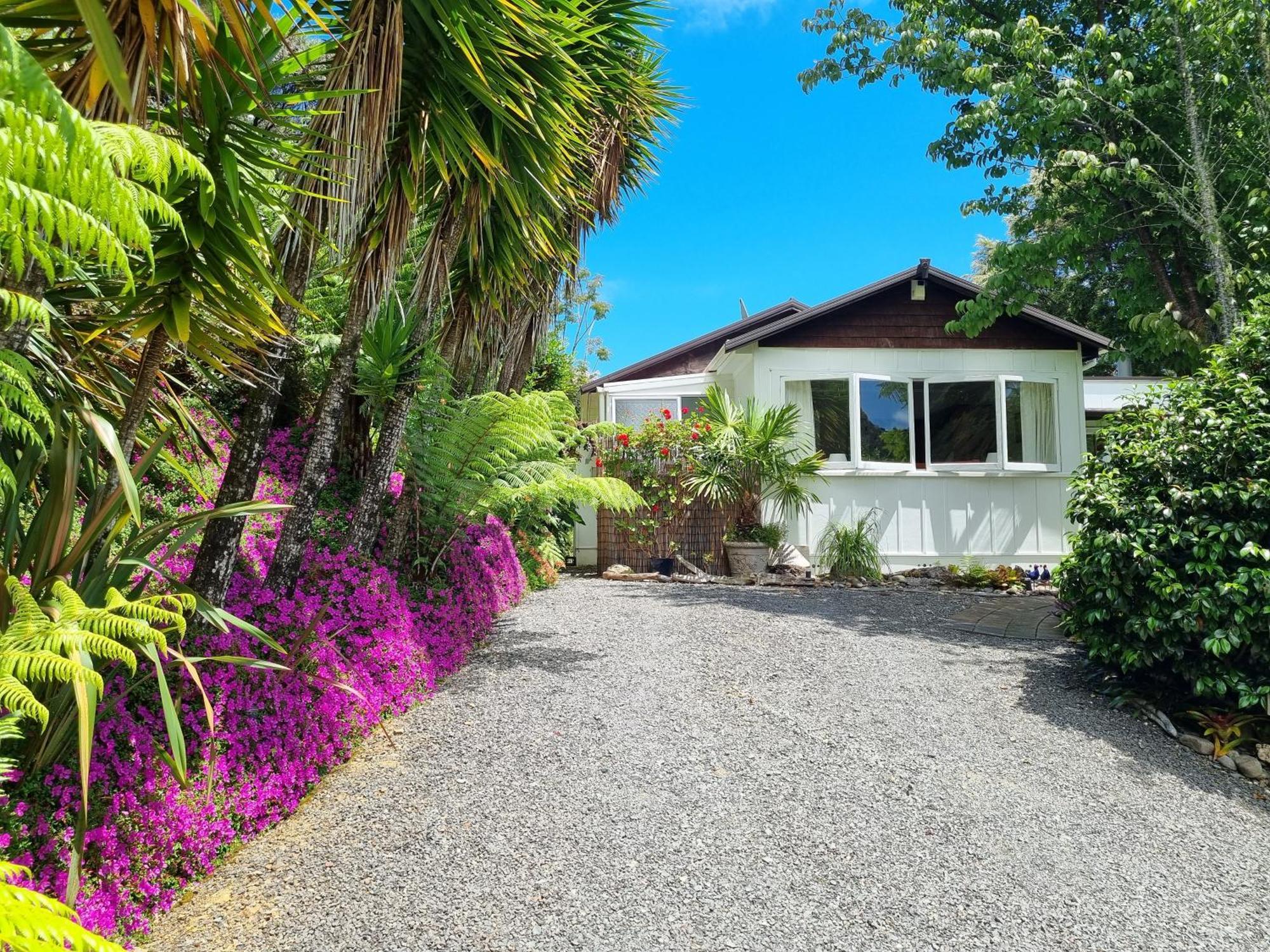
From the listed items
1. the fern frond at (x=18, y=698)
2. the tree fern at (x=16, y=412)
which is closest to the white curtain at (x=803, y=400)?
the tree fern at (x=16, y=412)

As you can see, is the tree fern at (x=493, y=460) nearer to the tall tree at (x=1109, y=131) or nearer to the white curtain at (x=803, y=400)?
the white curtain at (x=803, y=400)

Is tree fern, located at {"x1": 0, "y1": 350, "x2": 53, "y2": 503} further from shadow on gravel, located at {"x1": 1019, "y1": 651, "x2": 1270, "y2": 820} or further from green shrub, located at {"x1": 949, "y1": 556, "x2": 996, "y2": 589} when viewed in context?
green shrub, located at {"x1": 949, "y1": 556, "x2": 996, "y2": 589}

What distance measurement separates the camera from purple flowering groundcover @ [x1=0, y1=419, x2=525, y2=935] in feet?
7.91

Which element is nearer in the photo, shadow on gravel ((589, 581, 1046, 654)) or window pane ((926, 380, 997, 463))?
shadow on gravel ((589, 581, 1046, 654))

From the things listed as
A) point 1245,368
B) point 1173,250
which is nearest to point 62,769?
point 1245,368

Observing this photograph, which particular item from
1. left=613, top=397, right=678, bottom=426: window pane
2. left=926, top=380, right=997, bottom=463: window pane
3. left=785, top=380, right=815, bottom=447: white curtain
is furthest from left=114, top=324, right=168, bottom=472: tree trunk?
Answer: left=613, top=397, right=678, bottom=426: window pane

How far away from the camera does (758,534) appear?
10.7m

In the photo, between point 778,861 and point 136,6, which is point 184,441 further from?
point 778,861

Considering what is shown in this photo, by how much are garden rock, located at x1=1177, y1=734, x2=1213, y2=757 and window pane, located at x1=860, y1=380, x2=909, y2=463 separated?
708 cm

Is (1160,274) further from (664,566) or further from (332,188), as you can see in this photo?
(332,188)

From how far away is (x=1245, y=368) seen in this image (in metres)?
5.16

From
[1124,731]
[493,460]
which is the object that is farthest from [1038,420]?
[493,460]

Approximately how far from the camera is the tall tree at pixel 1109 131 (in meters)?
8.67

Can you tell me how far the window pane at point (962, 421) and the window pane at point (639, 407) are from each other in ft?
15.1
